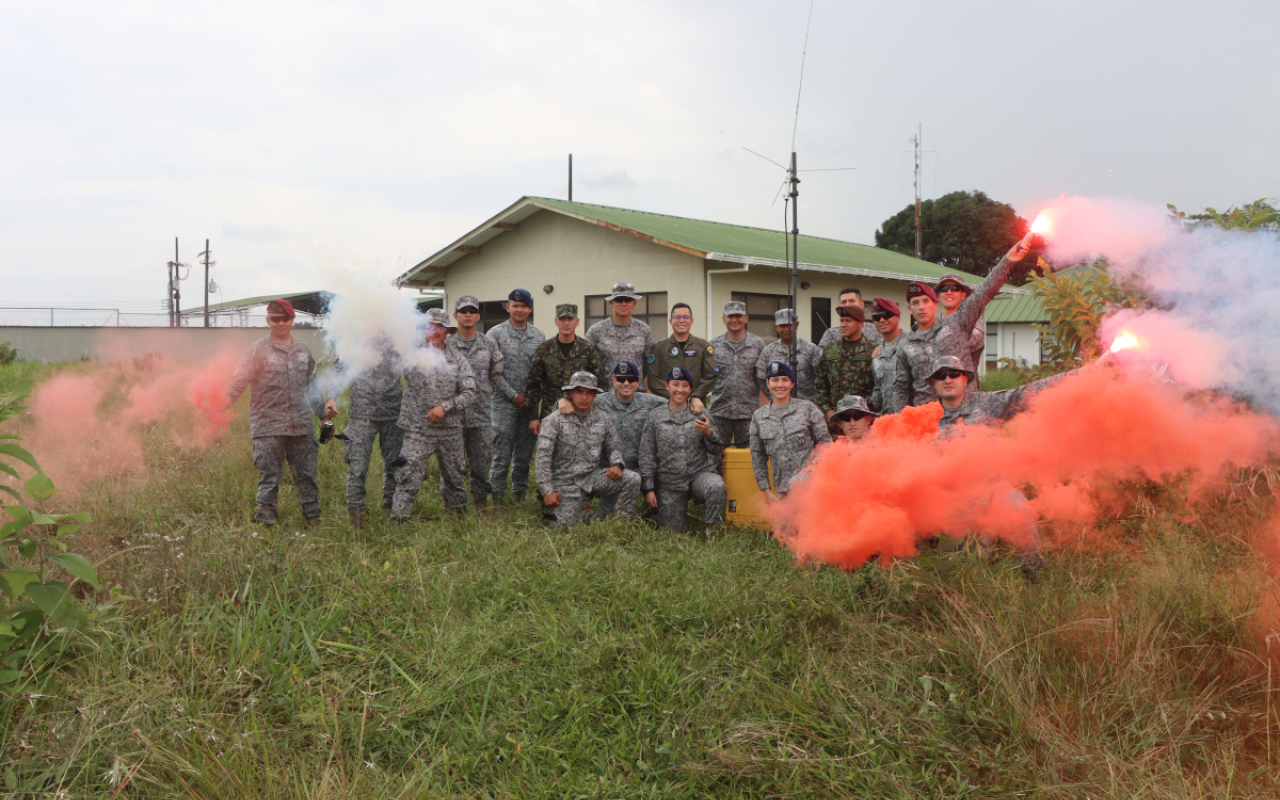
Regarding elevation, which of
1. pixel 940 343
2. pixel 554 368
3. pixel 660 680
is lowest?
pixel 660 680

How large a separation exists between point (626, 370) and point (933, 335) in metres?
2.64

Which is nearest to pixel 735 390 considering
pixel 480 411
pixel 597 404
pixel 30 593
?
pixel 597 404

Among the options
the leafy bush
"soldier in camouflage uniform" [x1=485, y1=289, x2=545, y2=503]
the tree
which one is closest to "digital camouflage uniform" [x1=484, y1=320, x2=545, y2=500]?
"soldier in camouflage uniform" [x1=485, y1=289, x2=545, y2=503]

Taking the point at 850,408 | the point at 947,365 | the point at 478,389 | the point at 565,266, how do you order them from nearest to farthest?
the point at 947,365, the point at 850,408, the point at 478,389, the point at 565,266

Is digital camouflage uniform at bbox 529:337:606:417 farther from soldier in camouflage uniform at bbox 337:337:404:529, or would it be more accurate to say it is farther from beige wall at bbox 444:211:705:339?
beige wall at bbox 444:211:705:339

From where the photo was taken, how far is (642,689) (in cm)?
371

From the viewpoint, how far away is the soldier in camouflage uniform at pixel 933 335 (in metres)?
5.35

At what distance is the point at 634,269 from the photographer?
48.0 feet

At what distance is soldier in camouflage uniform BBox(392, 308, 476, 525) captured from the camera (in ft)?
21.7

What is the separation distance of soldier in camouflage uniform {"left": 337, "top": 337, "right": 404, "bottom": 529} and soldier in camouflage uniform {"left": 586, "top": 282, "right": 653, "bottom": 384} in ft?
6.32

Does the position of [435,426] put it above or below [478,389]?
below

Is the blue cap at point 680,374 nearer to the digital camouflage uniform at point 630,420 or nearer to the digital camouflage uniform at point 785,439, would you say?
the digital camouflage uniform at point 630,420

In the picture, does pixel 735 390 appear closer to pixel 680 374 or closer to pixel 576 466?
pixel 680 374

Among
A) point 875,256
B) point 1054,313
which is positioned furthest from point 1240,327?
point 875,256
